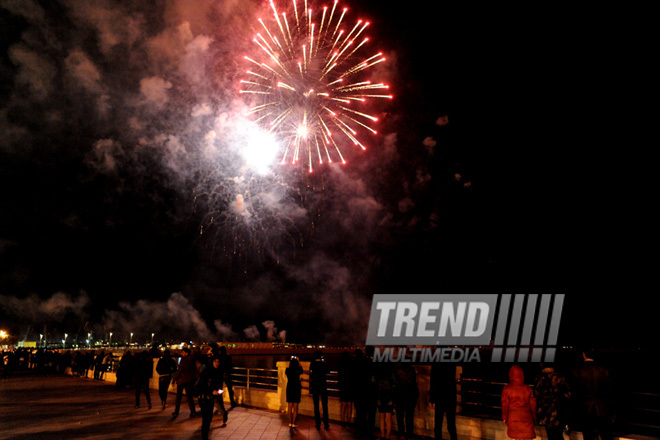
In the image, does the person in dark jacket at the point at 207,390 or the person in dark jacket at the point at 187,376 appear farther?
the person in dark jacket at the point at 187,376

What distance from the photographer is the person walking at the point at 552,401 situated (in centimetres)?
770

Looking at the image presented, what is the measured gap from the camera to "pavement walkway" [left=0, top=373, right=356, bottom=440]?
10445 millimetres

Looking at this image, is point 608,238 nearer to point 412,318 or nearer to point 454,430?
point 412,318

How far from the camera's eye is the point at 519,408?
7.25 m

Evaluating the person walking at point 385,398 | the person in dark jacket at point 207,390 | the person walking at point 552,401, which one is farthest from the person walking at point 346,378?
the person walking at point 552,401

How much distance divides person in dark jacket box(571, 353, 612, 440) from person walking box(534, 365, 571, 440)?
0.26 m

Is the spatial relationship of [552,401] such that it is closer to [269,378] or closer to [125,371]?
[269,378]

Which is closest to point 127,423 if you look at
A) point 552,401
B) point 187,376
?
point 187,376

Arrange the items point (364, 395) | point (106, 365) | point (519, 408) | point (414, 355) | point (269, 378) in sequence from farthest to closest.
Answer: point (106, 365) → point (269, 378) → point (414, 355) → point (364, 395) → point (519, 408)

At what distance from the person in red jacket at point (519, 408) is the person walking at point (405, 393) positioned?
9.26ft

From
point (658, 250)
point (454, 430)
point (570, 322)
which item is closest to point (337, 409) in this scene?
point (454, 430)

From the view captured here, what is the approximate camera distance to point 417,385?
10.7 metres

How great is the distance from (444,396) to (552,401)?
89.5 inches

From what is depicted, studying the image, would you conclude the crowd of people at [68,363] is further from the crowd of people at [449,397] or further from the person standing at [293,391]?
the crowd of people at [449,397]
